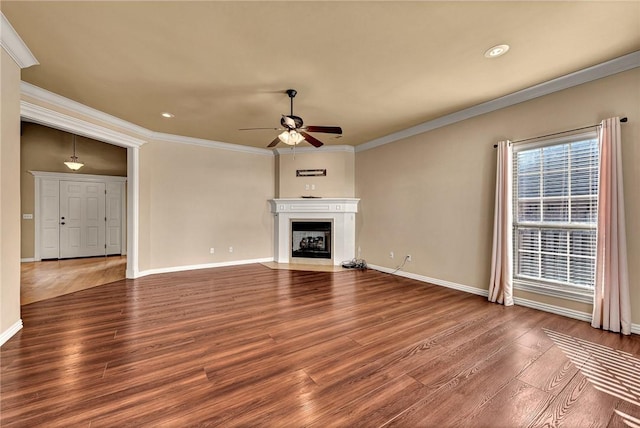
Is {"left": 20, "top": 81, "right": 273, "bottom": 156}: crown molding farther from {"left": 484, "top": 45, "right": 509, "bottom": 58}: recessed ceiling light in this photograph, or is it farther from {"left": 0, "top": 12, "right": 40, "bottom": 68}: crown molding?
{"left": 484, "top": 45, "right": 509, "bottom": 58}: recessed ceiling light

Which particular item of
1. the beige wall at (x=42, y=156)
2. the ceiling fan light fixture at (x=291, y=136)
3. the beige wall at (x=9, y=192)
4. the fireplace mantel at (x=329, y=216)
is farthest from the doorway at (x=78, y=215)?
the ceiling fan light fixture at (x=291, y=136)

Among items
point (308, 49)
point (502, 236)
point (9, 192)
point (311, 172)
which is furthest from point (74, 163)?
point (502, 236)

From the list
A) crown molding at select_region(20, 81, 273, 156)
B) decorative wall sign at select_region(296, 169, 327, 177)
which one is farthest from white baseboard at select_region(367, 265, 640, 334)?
crown molding at select_region(20, 81, 273, 156)

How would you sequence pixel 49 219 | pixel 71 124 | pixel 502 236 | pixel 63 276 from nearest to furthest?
pixel 502 236
pixel 71 124
pixel 63 276
pixel 49 219

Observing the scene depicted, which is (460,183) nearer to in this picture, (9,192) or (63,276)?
(9,192)

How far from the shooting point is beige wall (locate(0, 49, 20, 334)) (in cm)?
232

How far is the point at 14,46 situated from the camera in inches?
93.0

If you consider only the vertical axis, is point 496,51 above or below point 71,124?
above

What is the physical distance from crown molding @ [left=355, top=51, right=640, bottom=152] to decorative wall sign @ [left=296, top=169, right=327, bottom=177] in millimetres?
1953

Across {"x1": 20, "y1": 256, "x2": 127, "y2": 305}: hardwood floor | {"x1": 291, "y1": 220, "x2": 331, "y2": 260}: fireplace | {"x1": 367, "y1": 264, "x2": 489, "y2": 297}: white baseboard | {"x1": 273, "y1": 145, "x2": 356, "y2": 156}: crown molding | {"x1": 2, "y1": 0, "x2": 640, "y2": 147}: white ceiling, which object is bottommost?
{"x1": 20, "y1": 256, "x2": 127, "y2": 305}: hardwood floor

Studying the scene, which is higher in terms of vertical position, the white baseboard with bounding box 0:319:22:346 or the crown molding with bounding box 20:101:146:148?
the crown molding with bounding box 20:101:146:148

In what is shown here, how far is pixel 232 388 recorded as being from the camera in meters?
1.77

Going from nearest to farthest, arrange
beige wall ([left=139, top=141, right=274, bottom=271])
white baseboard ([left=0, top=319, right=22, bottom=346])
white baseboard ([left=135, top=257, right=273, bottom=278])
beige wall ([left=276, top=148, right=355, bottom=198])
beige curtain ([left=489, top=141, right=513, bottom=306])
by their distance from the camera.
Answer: white baseboard ([left=0, top=319, right=22, bottom=346]) < beige curtain ([left=489, top=141, right=513, bottom=306]) < white baseboard ([left=135, top=257, right=273, bottom=278]) < beige wall ([left=139, top=141, right=274, bottom=271]) < beige wall ([left=276, top=148, right=355, bottom=198])

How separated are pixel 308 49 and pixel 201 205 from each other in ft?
13.8
